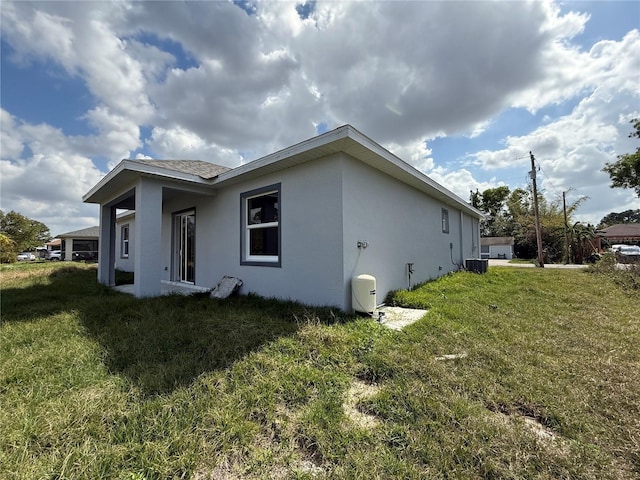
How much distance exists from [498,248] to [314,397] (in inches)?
1334

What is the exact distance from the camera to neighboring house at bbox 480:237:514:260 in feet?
95.3

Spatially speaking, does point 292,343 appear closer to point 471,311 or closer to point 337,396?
point 337,396

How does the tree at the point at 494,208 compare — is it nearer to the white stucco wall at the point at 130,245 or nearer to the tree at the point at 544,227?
the tree at the point at 544,227

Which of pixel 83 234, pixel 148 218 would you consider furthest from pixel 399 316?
pixel 83 234

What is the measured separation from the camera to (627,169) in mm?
15758

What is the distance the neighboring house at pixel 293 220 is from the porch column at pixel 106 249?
0.03 m

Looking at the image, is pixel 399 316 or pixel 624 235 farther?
pixel 624 235

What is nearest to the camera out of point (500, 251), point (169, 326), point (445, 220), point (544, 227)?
point (169, 326)

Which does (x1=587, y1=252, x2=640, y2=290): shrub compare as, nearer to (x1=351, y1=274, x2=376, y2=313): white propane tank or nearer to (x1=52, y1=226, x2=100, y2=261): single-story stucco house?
(x1=351, y1=274, x2=376, y2=313): white propane tank

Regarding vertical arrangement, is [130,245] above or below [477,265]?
above

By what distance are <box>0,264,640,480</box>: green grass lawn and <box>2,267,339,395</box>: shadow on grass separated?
0.10 feet

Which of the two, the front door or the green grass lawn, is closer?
the green grass lawn

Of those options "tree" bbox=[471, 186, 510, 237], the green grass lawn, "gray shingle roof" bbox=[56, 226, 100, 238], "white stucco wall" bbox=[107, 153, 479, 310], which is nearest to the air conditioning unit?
"white stucco wall" bbox=[107, 153, 479, 310]

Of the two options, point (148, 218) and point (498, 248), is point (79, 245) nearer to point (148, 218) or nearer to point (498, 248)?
point (148, 218)
